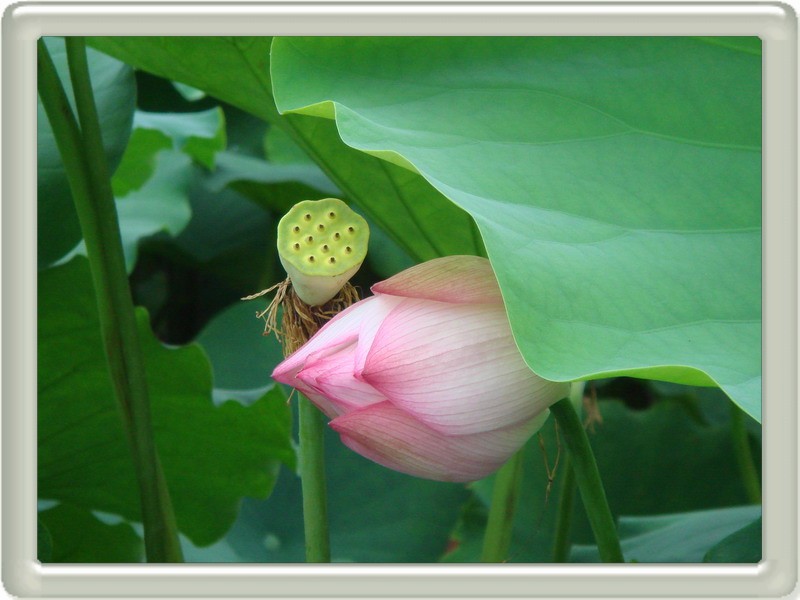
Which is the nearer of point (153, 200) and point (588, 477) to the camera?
point (588, 477)

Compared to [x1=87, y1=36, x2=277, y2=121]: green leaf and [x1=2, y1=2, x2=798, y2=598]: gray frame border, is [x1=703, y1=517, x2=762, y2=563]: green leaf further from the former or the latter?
[x1=87, y1=36, x2=277, y2=121]: green leaf

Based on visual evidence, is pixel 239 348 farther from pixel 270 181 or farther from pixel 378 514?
pixel 378 514

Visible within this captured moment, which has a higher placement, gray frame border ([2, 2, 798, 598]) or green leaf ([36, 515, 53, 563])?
gray frame border ([2, 2, 798, 598])

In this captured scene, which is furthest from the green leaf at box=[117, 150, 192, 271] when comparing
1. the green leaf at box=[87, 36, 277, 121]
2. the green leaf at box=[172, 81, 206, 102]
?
the green leaf at box=[87, 36, 277, 121]

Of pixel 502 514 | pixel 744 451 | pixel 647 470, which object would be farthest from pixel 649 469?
pixel 502 514

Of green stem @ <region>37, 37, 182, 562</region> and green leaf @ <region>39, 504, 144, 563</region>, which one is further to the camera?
green leaf @ <region>39, 504, 144, 563</region>

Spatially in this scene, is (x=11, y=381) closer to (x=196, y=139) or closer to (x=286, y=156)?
(x=196, y=139)

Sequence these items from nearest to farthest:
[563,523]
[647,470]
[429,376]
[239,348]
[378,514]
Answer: [429,376]
[563,523]
[378,514]
[647,470]
[239,348]
